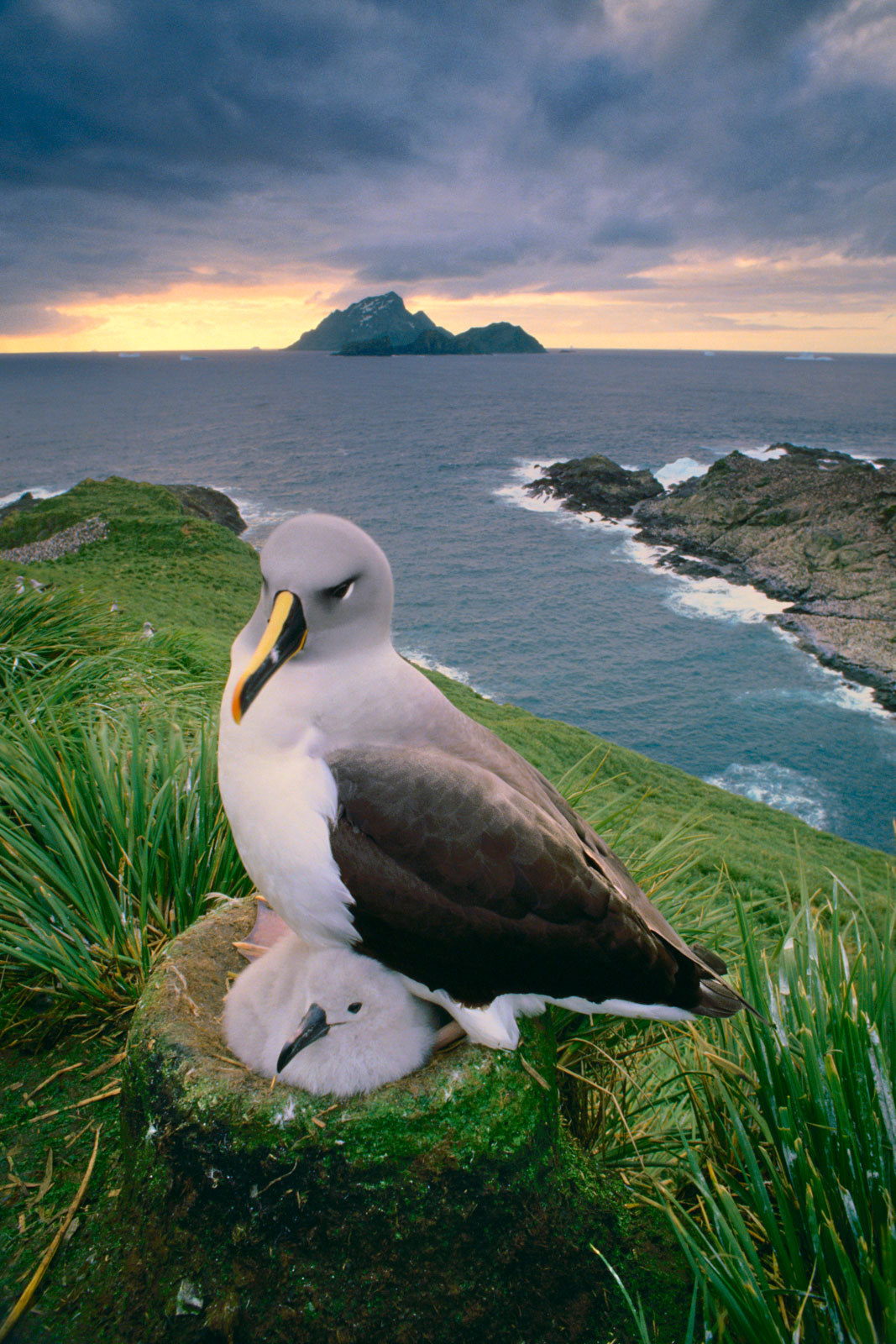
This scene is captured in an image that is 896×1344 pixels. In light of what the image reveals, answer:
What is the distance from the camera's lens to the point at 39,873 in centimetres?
356

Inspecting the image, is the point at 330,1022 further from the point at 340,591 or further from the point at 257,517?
the point at 257,517

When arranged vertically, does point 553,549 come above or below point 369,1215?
below

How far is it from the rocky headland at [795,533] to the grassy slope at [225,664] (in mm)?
13192

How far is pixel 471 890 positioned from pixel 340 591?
3.38 feet

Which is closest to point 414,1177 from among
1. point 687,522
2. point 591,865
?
point 591,865

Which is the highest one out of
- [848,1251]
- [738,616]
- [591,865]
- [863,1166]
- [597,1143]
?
[591,865]

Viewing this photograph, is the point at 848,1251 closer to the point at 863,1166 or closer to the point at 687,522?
the point at 863,1166

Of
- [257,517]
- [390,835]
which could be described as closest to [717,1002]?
[390,835]

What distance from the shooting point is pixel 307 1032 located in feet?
7.92

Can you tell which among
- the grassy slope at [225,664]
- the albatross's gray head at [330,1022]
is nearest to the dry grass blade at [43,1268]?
the albatross's gray head at [330,1022]

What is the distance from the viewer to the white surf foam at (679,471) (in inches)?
2433

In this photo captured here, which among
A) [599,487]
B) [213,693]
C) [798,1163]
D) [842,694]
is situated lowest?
[842,694]

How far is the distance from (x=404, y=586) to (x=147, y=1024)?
39698 mm

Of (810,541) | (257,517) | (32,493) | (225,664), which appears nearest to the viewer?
(225,664)
